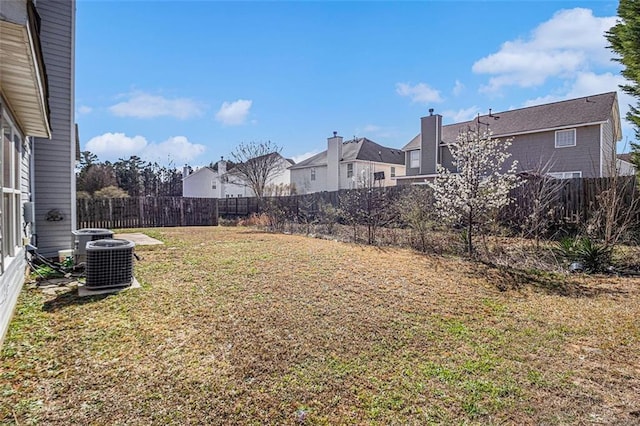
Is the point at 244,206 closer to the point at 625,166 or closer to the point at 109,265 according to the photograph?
the point at 109,265

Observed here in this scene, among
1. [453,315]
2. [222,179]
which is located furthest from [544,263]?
[222,179]

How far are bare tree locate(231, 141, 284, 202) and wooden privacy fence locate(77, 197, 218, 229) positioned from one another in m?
9.23

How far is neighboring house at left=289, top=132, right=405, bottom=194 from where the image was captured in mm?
28188

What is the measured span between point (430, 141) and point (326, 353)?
69.6 feet

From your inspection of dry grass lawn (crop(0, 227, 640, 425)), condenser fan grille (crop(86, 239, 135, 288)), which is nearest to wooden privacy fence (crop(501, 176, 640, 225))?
dry grass lawn (crop(0, 227, 640, 425))

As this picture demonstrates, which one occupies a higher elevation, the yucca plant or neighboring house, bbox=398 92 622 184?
neighboring house, bbox=398 92 622 184

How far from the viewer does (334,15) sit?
10.4 metres

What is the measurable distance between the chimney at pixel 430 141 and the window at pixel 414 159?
1.87 ft

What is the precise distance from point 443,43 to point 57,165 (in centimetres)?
1061

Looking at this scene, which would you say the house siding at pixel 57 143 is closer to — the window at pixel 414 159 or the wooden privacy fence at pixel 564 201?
the wooden privacy fence at pixel 564 201

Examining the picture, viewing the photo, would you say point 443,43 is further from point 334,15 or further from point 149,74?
point 149,74

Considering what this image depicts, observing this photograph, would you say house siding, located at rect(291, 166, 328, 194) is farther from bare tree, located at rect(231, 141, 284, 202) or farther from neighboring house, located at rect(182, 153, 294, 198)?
bare tree, located at rect(231, 141, 284, 202)

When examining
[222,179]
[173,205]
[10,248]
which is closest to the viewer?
[10,248]

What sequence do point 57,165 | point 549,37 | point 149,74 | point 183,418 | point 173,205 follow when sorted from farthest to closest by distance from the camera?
point 173,205, point 149,74, point 549,37, point 57,165, point 183,418
